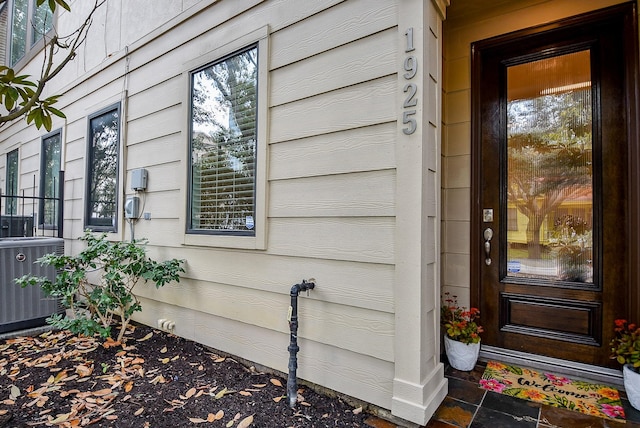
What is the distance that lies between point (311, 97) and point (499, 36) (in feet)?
4.91

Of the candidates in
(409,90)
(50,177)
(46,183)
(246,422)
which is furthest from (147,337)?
(46,183)

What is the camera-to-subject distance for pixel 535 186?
7.98ft

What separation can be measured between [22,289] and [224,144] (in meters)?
2.32

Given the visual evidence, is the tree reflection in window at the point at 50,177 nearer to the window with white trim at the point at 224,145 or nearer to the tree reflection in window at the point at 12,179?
the tree reflection in window at the point at 12,179

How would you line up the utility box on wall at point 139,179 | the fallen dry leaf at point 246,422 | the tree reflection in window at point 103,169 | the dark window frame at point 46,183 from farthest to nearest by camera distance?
the dark window frame at point 46,183 < the tree reflection in window at point 103,169 < the utility box on wall at point 139,179 < the fallen dry leaf at point 246,422

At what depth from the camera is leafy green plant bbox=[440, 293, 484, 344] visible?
237 centimetres

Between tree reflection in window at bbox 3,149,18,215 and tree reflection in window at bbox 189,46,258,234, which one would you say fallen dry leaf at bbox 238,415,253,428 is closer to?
tree reflection in window at bbox 189,46,258,234

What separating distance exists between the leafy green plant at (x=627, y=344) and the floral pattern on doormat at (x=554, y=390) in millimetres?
231

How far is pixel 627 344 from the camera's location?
196 cm

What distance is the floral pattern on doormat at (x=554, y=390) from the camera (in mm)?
1881

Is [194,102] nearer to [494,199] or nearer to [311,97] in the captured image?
[311,97]

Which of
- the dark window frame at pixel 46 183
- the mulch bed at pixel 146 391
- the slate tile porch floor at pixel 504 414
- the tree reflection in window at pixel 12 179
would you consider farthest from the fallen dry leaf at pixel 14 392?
the tree reflection in window at pixel 12 179

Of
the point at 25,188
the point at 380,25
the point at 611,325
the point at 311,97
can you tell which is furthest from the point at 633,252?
the point at 25,188

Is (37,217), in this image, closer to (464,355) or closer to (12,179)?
(12,179)
